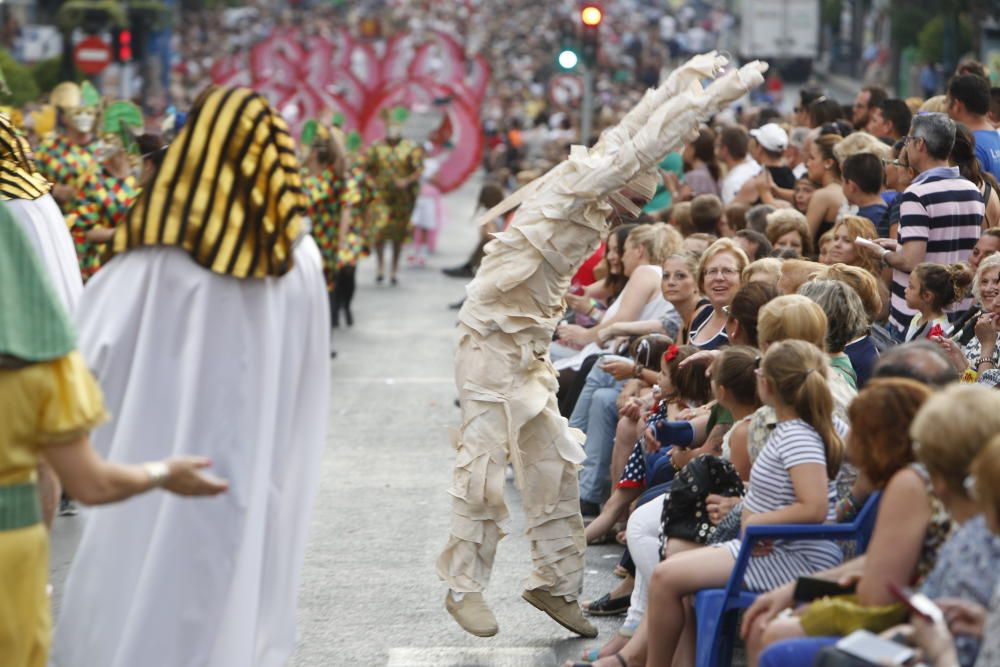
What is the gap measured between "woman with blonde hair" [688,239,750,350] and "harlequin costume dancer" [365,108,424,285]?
41.9ft

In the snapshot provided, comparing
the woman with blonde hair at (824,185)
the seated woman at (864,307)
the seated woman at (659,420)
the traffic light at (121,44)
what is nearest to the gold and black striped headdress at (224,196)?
the seated woman at (659,420)

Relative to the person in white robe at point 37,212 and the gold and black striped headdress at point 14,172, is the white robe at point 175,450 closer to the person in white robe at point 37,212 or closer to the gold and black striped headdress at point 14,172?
the person in white robe at point 37,212

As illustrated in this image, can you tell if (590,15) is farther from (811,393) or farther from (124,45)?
(811,393)

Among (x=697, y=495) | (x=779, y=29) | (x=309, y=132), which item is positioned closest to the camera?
(x=697, y=495)

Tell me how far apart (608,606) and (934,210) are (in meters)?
2.62

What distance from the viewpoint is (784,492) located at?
5508 mm

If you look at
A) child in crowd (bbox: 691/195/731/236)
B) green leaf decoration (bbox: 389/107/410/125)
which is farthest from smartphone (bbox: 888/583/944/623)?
green leaf decoration (bbox: 389/107/410/125)

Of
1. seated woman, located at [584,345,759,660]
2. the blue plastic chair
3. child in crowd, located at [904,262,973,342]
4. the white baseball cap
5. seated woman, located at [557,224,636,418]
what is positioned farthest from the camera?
the white baseball cap

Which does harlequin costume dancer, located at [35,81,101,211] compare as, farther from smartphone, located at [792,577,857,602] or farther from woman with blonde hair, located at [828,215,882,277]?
smartphone, located at [792,577,857,602]

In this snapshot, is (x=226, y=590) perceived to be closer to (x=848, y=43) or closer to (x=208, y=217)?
(x=208, y=217)

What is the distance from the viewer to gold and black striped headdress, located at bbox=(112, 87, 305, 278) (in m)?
4.81

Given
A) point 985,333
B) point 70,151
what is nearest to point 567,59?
point 70,151

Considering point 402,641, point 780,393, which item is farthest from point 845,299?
point 402,641

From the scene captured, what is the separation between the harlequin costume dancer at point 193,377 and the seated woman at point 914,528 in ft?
5.16
